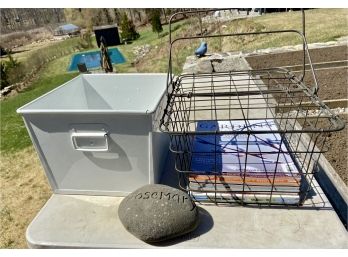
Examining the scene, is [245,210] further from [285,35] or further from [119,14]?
[119,14]

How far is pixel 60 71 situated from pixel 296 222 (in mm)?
12317

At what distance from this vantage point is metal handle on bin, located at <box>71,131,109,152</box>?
106 centimetres

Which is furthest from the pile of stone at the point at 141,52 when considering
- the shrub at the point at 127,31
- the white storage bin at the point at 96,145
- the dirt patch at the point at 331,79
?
the white storage bin at the point at 96,145

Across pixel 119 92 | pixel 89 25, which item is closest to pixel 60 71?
pixel 119 92

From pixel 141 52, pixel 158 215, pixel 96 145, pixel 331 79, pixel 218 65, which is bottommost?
pixel 141 52

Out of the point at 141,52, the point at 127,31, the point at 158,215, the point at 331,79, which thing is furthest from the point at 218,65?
the point at 127,31

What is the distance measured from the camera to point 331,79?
137 inches

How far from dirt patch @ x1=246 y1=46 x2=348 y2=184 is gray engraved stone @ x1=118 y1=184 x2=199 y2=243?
1349 mm

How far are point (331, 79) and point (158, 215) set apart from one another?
10.6 ft

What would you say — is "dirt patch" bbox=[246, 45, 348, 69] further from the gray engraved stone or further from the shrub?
the shrub

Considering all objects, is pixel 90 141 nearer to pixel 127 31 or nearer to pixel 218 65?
pixel 218 65

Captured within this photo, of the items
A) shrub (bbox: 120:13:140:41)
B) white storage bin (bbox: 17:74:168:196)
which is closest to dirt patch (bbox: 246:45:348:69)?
white storage bin (bbox: 17:74:168:196)

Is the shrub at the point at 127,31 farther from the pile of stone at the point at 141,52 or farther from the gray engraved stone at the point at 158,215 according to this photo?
the gray engraved stone at the point at 158,215

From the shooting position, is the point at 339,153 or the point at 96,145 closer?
the point at 96,145
